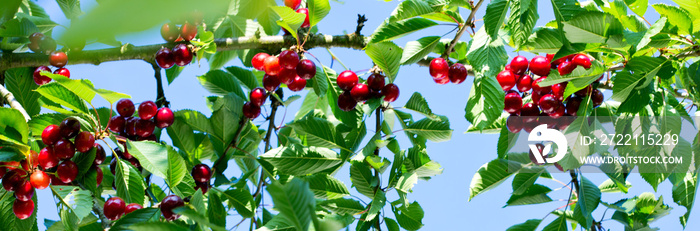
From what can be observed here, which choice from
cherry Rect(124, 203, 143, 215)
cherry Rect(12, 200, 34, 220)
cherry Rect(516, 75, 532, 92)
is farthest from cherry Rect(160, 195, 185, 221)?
cherry Rect(516, 75, 532, 92)

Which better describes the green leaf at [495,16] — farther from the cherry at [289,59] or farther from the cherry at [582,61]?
the cherry at [289,59]

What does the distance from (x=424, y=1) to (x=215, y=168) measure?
830mm

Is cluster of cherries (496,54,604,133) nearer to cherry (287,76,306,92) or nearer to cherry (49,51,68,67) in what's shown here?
cherry (287,76,306,92)

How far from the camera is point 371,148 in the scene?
1.72 metres

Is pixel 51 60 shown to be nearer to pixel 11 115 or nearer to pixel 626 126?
pixel 11 115

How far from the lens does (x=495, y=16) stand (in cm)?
144

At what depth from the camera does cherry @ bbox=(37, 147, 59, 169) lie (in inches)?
61.1

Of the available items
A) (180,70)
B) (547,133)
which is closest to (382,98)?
(547,133)

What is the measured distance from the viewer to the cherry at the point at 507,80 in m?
1.76

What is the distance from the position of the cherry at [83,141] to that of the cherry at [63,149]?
0.02 meters

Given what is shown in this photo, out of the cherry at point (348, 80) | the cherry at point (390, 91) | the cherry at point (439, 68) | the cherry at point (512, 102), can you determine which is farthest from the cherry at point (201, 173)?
the cherry at point (512, 102)

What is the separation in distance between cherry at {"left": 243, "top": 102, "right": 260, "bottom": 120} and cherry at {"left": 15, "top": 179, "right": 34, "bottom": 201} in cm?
66

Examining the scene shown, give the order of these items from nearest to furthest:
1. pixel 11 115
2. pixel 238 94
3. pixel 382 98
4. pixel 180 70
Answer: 1. pixel 11 115
2. pixel 382 98
3. pixel 238 94
4. pixel 180 70

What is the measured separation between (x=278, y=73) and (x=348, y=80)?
227mm
